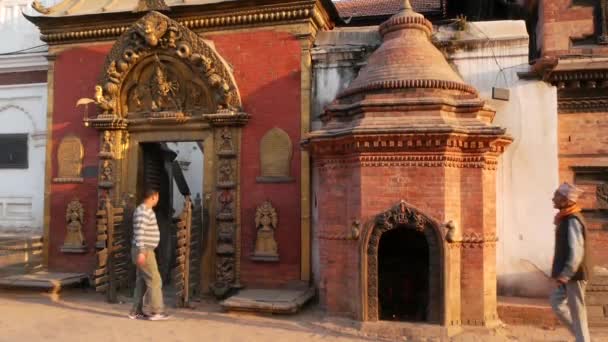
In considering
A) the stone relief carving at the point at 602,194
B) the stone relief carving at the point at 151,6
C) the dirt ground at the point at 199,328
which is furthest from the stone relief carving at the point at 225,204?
Result: the stone relief carving at the point at 602,194

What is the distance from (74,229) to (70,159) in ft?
4.20

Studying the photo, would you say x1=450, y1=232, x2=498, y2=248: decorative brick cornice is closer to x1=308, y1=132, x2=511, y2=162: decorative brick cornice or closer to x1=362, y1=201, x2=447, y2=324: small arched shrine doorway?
x1=362, y1=201, x2=447, y2=324: small arched shrine doorway

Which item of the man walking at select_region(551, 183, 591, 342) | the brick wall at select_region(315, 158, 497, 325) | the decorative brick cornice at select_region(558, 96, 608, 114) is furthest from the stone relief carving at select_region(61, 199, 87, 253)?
the decorative brick cornice at select_region(558, 96, 608, 114)

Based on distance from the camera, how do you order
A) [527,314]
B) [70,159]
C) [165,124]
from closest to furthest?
[527,314] → [165,124] → [70,159]

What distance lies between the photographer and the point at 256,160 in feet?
28.1

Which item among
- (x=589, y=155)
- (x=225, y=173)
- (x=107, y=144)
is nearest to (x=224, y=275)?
(x=225, y=173)

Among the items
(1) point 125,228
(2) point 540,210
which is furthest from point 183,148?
(2) point 540,210

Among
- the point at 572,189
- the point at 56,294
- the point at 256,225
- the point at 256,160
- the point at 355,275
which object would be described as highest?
the point at 256,160

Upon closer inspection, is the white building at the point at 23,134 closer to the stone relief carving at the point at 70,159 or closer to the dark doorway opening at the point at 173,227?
the stone relief carving at the point at 70,159

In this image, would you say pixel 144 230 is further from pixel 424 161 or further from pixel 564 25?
pixel 564 25

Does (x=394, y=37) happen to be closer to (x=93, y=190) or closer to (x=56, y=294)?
(x=93, y=190)

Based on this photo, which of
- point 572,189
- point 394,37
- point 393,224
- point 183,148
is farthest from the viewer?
point 183,148

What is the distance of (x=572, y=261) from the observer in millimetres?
5012

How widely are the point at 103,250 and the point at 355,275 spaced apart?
4.09 metres
